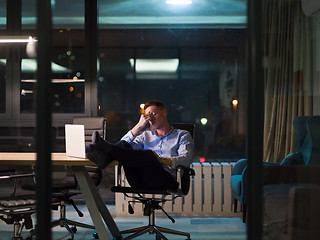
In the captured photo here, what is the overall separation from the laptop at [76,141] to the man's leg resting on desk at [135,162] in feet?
0.74

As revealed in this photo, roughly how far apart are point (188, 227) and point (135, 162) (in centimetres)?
127

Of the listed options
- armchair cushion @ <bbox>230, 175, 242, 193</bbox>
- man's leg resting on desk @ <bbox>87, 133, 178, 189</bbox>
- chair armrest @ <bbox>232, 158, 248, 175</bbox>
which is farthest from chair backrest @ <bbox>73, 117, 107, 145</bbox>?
chair armrest @ <bbox>232, 158, 248, 175</bbox>

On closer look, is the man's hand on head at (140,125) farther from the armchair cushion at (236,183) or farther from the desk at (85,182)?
the armchair cushion at (236,183)

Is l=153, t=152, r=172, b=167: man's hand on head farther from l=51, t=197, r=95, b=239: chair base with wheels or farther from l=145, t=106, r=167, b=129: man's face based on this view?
l=51, t=197, r=95, b=239: chair base with wheels

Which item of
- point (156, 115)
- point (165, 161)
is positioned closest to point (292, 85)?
point (156, 115)

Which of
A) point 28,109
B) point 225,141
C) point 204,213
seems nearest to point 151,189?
point 204,213

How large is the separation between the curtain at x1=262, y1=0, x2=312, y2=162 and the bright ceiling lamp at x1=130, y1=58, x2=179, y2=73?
211 centimetres

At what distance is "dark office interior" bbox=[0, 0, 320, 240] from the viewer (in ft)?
5.38

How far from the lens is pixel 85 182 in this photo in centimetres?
348

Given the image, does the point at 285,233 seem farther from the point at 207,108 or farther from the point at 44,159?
the point at 207,108

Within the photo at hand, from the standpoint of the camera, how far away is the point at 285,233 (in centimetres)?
277

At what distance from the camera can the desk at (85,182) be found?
10.5 ft

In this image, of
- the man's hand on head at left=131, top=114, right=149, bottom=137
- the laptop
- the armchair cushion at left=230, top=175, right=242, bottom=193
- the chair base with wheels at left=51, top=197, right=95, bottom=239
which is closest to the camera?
the laptop

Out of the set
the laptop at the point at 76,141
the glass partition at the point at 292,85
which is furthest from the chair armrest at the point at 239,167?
the laptop at the point at 76,141
